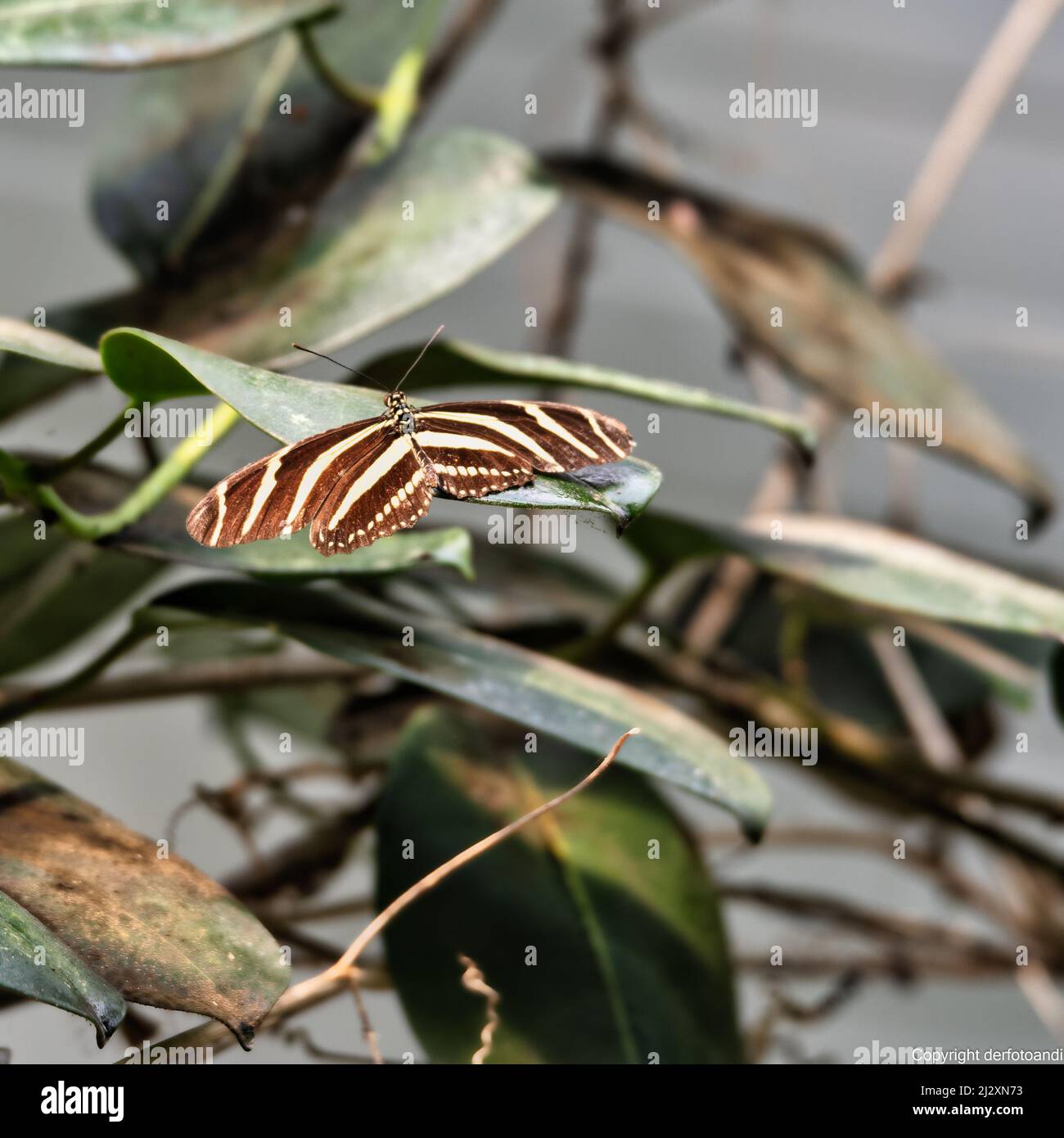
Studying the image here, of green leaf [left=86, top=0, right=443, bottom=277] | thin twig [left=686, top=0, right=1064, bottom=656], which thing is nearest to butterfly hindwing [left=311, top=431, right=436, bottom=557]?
green leaf [left=86, top=0, right=443, bottom=277]

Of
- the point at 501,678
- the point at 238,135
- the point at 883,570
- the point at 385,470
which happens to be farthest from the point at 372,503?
the point at 238,135

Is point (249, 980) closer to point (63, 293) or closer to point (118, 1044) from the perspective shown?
point (118, 1044)

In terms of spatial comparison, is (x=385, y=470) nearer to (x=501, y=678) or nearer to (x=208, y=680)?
(x=501, y=678)

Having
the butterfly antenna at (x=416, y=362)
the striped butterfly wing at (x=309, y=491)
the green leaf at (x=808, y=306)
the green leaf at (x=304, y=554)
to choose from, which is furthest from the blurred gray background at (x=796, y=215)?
the striped butterfly wing at (x=309, y=491)

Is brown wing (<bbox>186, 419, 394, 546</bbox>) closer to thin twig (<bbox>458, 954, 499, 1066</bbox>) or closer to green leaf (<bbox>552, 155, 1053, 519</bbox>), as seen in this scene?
thin twig (<bbox>458, 954, 499, 1066</bbox>)

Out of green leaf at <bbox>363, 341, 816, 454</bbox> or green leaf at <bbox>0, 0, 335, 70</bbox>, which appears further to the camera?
green leaf at <bbox>0, 0, 335, 70</bbox>
